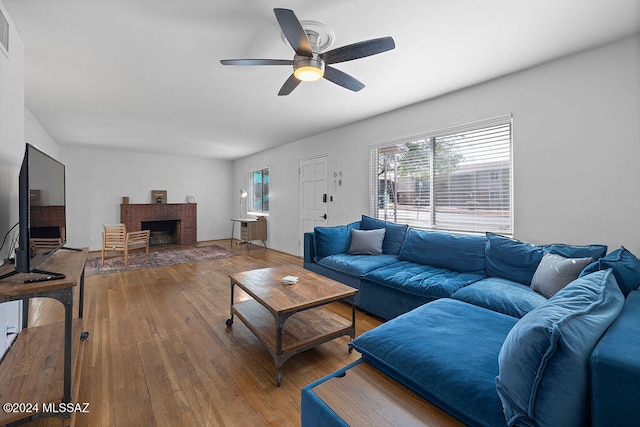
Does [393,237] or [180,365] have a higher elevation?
[393,237]

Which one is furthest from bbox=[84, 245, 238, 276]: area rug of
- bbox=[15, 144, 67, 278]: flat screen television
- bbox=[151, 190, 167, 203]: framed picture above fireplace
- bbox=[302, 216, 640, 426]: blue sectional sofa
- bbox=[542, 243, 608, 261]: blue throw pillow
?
bbox=[542, 243, 608, 261]: blue throw pillow

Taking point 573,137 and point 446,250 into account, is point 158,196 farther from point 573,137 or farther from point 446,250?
point 573,137

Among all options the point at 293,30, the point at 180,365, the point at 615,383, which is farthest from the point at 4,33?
the point at 615,383

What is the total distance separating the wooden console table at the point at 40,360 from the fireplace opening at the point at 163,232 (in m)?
5.64

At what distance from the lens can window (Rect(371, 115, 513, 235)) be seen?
296cm

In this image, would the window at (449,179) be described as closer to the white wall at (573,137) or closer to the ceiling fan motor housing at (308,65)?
the white wall at (573,137)

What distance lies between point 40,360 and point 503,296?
10.3 feet

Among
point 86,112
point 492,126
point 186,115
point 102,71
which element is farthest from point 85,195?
point 492,126

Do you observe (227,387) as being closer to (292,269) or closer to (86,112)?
(292,269)

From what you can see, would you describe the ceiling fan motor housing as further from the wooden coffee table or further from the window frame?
the window frame

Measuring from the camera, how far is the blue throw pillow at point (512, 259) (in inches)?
90.2

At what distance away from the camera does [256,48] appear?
7.72 feet

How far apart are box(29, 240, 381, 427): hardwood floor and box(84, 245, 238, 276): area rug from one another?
4.65 feet

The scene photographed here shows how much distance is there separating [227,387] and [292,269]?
1.27m
